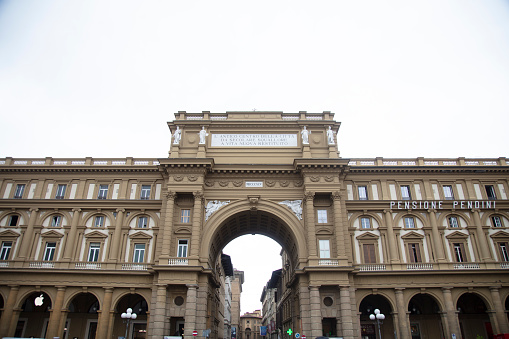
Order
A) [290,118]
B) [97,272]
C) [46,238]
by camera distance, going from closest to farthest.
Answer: [97,272], [46,238], [290,118]

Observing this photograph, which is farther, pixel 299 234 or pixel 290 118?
pixel 290 118

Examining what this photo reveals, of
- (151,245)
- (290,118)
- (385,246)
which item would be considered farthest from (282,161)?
(151,245)

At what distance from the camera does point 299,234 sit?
122ft

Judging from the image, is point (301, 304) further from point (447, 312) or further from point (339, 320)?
point (447, 312)

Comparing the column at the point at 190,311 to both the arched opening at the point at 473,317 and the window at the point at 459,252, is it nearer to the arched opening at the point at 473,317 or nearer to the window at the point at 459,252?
the arched opening at the point at 473,317

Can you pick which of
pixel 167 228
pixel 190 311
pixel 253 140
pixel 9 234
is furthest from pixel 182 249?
pixel 9 234

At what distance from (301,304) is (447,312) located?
13846 millimetres

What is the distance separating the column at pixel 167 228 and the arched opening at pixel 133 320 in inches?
272

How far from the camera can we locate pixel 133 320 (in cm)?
3797

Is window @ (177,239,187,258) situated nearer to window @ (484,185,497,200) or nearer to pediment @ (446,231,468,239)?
pediment @ (446,231,468,239)

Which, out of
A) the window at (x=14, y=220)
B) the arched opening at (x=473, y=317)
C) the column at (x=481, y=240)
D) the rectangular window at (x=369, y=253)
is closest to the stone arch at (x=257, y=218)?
the rectangular window at (x=369, y=253)

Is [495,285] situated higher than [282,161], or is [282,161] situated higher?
[282,161]

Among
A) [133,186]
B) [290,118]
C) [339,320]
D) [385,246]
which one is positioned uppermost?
[290,118]

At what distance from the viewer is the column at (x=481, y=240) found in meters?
37.0
